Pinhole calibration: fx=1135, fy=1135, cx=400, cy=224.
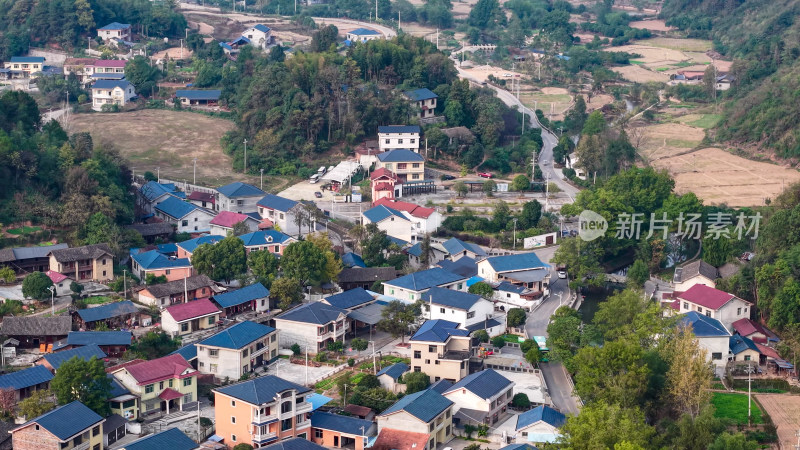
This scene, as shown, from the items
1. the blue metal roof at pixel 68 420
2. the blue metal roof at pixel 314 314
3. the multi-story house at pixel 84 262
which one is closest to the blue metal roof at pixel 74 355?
the blue metal roof at pixel 68 420

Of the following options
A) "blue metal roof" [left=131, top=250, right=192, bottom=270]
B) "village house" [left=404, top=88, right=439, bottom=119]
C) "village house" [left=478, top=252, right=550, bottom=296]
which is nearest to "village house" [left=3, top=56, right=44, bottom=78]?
"village house" [left=404, top=88, right=439, bottom=119]

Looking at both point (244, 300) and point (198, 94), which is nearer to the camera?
point (244, 300)

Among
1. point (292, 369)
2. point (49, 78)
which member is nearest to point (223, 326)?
point (292, 369)

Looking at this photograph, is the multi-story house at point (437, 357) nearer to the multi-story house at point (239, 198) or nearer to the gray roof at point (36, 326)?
the gray roof at point (36, 326)

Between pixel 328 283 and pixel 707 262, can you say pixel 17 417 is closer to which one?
pixel 328 283

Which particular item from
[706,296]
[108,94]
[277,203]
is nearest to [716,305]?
[706,296]

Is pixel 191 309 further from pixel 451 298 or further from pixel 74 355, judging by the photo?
pixel 451 298
